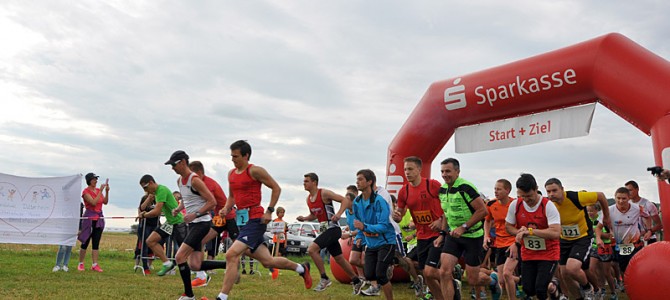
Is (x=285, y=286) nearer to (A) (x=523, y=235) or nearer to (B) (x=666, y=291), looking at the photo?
(A) (x=523, y=235)

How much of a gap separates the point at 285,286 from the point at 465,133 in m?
4.52

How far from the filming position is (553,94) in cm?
1041

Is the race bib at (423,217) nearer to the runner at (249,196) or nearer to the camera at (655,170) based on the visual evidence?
the runner at (249,196)

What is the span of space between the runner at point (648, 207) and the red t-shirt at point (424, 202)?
172 inches

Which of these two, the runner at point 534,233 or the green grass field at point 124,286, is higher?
the runner at point 534,233

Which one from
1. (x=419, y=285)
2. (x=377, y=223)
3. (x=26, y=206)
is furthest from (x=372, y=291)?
(x=26, y=206)

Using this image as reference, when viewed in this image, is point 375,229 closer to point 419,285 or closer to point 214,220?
point 419,285

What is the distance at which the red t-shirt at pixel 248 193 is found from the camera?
24.7 feet

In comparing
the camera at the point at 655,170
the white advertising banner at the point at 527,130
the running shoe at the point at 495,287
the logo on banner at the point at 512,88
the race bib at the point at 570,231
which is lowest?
the running shoe at the point at 495,287

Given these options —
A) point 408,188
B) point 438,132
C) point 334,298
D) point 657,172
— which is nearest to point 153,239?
point 334,298

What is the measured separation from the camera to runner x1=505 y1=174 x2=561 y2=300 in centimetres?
688

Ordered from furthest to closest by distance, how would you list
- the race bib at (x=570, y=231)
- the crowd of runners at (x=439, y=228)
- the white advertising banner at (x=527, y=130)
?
the white advertising banner at (x=527, y=130), the race bib at (x=570, y=231), the crowd of runners at (x=439, y=228)

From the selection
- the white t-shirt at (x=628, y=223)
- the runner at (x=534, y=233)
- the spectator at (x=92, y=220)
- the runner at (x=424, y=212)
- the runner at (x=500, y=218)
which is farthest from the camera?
the spectator at (x=92, y=220)

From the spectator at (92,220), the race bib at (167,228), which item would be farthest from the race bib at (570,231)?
the spectator at (92,220)
